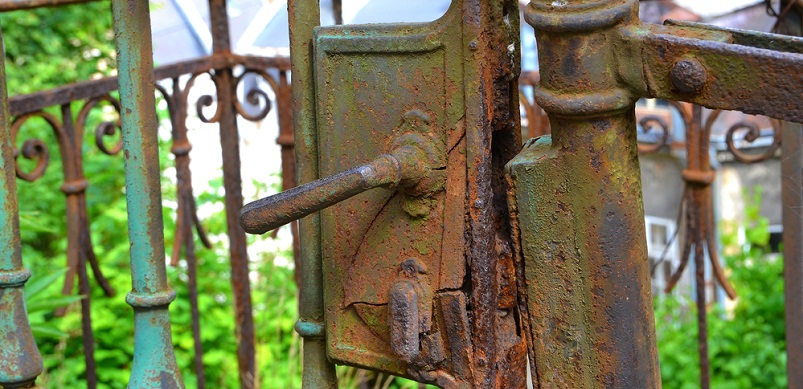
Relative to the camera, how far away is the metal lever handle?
2.99 feet

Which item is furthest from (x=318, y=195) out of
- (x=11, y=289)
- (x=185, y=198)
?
(x=185, y=198)

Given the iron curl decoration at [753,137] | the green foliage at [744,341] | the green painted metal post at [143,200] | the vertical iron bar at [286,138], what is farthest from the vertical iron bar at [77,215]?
the green foliage at [744,341]

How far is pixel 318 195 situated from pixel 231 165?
1.78 metres

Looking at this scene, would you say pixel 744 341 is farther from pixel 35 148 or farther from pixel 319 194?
pixel 319 194

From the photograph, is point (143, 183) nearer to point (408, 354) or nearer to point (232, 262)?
→ point (408, 354)

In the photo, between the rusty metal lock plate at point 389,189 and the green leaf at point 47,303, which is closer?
the rusty metal lock plate at point 389,189

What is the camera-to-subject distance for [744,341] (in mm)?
3848

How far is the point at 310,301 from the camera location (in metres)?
1.12

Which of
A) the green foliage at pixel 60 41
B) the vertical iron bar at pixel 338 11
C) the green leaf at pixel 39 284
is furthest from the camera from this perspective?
the green foliage at pixel 60 41

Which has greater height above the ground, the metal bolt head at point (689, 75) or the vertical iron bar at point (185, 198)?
the metal bolt head at point (689, 75)

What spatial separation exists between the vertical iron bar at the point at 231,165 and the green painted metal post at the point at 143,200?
1404 millimetres

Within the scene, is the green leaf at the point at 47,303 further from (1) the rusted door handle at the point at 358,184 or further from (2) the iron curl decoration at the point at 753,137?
(2) the iron curl decoration at the point at 753,137

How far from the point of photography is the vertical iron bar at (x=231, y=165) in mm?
2594

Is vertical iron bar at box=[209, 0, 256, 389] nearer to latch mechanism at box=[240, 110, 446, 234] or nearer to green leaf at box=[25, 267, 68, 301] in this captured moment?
green leaf at box=[25, 267, 68, 301]
